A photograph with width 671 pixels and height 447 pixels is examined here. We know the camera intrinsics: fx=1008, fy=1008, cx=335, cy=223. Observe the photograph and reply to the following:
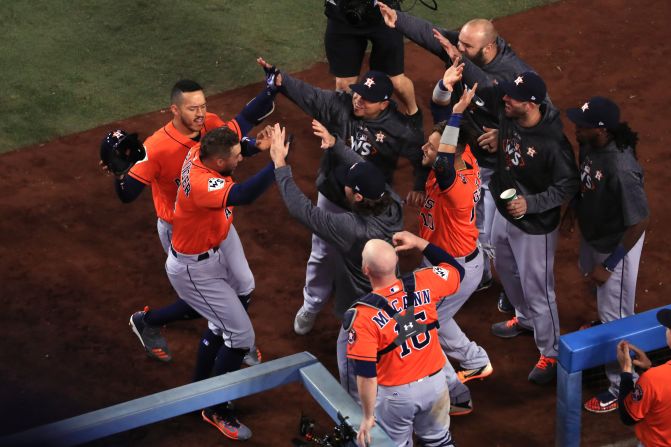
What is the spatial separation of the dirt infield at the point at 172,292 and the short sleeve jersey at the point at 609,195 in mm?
1123

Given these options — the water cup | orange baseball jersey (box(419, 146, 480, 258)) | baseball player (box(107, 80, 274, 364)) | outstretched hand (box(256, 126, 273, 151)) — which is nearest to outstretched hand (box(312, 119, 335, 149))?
outstretched hand (box(256, 126, 273, 151))

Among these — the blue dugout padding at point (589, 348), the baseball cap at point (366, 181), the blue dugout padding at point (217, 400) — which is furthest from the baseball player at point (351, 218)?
the blue dugout padding at point (589, 348)

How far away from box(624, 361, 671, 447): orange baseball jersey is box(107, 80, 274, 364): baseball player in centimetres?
250

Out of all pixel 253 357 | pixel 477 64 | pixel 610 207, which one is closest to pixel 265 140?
pixel 253 357

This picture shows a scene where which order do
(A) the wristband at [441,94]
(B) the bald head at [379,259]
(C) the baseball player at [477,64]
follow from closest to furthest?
1. (B) the bald head at [379,259]
2. (A) the wristband at [441,94]
3. (C) the baseball player at [477,64]

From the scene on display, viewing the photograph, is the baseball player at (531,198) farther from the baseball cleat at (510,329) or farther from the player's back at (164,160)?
the player's back at (164,160)

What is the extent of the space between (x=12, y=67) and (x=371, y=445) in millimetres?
6797

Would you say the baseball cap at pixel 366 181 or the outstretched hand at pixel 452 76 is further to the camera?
the outstretched hand at pixel 452 76

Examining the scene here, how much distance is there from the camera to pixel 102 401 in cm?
621

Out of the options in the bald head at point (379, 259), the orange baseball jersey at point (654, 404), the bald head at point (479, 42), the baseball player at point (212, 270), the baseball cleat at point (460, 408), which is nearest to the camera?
the orange baseball jersey at point (654, 404)

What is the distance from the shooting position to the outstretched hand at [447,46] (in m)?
6.63

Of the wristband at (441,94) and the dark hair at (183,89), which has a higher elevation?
the dark hair at (183,89)

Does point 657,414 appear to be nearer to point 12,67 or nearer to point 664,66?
point 664,66

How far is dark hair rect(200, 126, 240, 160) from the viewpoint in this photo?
5.55 meters
